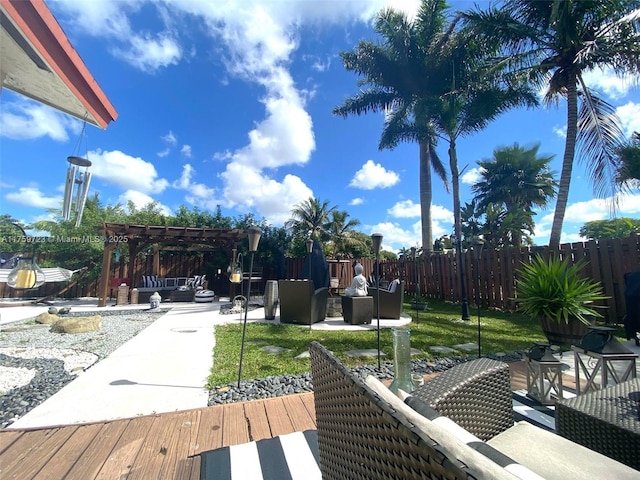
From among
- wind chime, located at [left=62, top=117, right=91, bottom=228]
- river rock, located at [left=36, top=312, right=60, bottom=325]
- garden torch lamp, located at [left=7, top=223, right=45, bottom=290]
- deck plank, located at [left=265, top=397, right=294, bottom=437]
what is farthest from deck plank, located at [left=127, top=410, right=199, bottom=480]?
river rock, located at [left=36, top=312, right=60, bottom=325]

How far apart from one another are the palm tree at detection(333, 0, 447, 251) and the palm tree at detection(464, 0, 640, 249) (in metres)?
3.59

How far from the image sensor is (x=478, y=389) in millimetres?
1346

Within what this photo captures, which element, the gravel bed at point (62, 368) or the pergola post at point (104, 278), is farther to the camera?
the pergola post at point (104, 278)

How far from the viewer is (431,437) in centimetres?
50

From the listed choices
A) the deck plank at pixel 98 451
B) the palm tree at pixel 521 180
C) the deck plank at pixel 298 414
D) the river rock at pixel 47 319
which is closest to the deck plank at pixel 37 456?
the deck plank at pixel 98 451

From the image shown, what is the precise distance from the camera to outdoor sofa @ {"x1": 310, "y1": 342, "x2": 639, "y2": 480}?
489 millimetres

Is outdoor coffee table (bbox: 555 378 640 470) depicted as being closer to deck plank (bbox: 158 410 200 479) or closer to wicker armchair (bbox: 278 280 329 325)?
deck plank (bbox: 158 410 200 479)

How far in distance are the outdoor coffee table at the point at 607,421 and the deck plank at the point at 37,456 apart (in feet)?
8.84

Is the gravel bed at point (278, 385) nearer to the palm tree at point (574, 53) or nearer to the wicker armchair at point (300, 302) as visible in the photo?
the wicker armchair at point (300, 302)

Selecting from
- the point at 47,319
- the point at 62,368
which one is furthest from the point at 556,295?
the point at 47,319

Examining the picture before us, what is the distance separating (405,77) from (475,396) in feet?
47.0

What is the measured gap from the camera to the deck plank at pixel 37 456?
149 centimetres

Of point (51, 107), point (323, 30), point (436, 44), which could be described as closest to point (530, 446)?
point (51, 107)

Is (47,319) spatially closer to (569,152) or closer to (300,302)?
(300,302)
